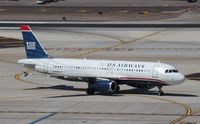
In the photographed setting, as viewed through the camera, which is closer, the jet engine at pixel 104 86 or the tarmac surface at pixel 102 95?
the tarmac surface at pixel 102 95

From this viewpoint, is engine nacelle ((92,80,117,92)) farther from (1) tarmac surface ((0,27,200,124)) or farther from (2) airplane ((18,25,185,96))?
(1) tarmac surface ((0,27,200,124))

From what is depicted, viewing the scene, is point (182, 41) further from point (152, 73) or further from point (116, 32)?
point (152, 73)

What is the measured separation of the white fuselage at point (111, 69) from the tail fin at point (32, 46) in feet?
3.20

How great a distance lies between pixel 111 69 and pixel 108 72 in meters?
0.52

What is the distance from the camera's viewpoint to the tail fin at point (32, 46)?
296 ft

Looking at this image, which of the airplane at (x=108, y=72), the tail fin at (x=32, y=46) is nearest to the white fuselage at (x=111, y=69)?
the airplane at (x=108, y=72)

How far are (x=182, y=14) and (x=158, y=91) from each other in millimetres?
110693

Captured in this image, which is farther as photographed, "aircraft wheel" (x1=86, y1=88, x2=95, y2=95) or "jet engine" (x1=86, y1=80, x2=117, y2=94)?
"aircraft wheel" (x1=86, y1=88, x2=95, y2=95)

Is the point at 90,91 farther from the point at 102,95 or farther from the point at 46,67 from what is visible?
the point at 46,67

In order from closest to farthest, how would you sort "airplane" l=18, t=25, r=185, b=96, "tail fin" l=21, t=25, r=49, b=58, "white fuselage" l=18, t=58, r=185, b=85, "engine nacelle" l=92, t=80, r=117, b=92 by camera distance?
"white fuselage" l=18, t=58, r=185, b=85
"airplane" l=18, t=25, r=185, b=96
"engine nacelle" l=92, t=80, r=117, b=92
"tail fin" l=21, t=25, r=49, b=58

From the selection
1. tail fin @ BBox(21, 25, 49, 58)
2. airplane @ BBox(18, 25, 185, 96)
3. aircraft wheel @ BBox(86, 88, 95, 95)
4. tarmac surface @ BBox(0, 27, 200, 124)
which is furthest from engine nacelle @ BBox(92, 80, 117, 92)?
tail fin @ BBox(21, 25, 49, 58)

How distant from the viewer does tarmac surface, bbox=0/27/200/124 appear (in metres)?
69.8

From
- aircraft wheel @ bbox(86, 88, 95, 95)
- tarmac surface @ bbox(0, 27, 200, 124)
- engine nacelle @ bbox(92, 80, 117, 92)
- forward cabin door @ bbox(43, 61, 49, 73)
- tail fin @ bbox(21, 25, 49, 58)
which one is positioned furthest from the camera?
tail fin @ bbox(21, 25, 49, 58)

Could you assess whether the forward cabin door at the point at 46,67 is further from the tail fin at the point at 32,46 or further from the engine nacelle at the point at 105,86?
the engine nacelle at the point at 105,86
